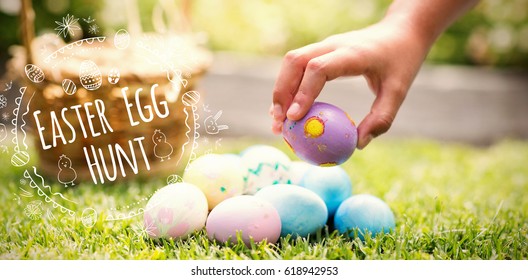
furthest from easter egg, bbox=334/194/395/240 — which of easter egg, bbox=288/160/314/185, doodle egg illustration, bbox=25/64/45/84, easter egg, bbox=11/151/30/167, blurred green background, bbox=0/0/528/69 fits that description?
blurred green background, bbox=0/0/528/69

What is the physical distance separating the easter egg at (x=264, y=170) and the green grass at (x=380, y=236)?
20 cm

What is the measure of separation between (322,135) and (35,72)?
1.10 m

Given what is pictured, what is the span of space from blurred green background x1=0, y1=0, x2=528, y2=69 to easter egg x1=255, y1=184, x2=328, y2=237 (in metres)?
2.36

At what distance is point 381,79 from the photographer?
130 centimetres

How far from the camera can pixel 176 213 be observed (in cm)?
137

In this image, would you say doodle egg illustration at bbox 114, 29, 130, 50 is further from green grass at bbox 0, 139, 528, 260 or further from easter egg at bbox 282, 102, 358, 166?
easter egg at bbox 282, 102, 358, 166

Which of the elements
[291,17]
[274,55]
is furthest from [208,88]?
[291,17]

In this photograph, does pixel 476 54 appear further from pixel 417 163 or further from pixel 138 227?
pixel 138 227

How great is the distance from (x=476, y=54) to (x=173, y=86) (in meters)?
2.54

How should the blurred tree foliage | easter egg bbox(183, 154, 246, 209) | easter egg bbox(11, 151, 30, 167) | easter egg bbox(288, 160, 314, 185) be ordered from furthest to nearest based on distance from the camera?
the blurred tree foliage, easter egg bbox(11, 151, 30, 167), easter egg bbox(288, 160, 314, 185), easter egg bbox(183, 154, 246, 209)

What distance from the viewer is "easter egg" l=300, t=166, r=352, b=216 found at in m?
1.54

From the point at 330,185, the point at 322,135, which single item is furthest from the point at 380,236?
the point at 322,135

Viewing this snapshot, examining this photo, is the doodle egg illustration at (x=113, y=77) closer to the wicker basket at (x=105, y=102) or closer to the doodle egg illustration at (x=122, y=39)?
the wicker basket at (x=105, y=102)

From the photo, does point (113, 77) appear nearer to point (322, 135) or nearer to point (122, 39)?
point (122, 39)
